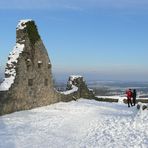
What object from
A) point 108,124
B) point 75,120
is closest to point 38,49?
point 75,120

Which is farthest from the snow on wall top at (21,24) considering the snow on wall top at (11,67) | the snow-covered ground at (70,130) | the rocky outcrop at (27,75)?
the snow-covered ground at (70,130)

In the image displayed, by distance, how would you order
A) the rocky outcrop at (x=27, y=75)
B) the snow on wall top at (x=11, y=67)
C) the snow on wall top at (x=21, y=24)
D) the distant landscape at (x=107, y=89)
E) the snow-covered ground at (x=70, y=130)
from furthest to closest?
1. the distant landscape at (x=107, y=89)
2. the snow on wall top at (x=21, y=24)
3. the rocky outcrop at (x=27, y=75)
4. the snow on wall top at (x=11, y=67)
5. the snow-covered ground at (x=70, y=130)

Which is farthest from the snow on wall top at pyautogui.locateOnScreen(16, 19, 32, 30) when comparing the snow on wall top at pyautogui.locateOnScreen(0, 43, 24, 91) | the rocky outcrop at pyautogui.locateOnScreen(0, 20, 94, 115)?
the snow on wall top at pyautogui.locateOnScreen(0, 43, 24, 91)

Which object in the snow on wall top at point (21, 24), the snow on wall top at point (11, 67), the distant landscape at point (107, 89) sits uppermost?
the snow on wall top at point (21, 24)

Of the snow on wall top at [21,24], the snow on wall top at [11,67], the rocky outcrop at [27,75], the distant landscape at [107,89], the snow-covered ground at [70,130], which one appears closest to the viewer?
the snow-covered ground at [70,130]

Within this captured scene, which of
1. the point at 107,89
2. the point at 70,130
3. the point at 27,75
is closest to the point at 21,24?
the point at 27,75

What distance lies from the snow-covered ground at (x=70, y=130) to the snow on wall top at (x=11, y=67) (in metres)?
1.49

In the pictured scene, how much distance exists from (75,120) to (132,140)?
16.6 feet

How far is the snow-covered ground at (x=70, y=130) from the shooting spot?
13414 millimetres

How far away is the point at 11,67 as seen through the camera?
21094 mm

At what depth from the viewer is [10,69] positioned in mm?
21031

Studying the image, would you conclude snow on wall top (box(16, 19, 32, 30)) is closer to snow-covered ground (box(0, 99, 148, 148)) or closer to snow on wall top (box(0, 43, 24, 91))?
snow on wall top (box(0, 43, 24, 91))

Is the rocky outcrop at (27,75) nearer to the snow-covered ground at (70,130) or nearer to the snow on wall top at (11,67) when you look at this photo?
the snow on wall top at (11,67)

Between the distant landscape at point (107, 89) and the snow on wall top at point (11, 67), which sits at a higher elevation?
the snow on wall top at point (11, 67)
